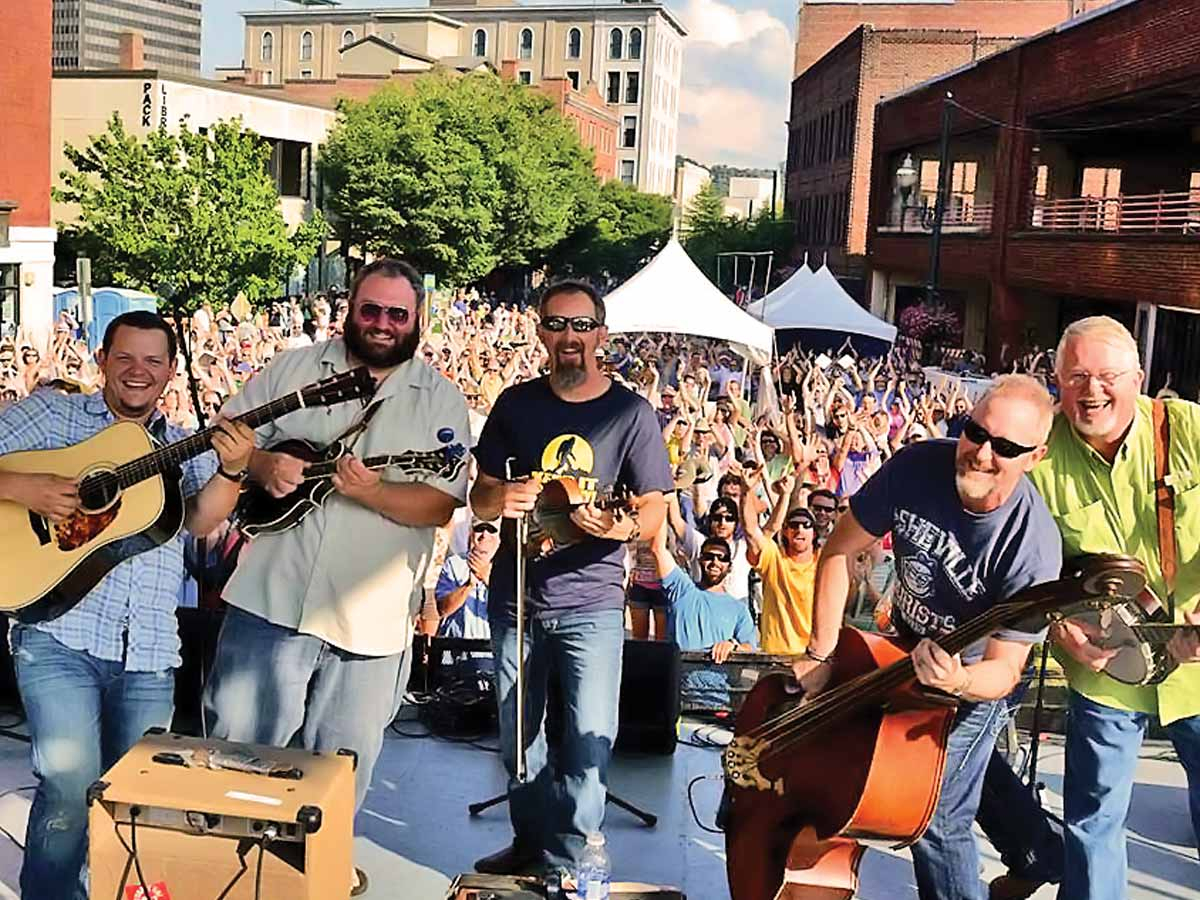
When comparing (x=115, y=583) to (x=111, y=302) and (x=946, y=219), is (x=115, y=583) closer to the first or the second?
(x=111, y=302)

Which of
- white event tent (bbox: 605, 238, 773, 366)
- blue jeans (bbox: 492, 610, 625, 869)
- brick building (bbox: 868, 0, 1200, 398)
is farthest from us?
brick building (bbox: 868, 0, 1200, 398)

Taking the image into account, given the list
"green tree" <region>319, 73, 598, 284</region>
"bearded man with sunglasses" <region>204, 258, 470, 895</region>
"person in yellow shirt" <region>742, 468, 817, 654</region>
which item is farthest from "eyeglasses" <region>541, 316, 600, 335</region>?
"green tree" <region>319, 73, 598, 284</region>

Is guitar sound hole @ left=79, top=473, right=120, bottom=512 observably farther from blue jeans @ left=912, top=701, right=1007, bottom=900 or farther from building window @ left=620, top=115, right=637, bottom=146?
building window @ left=620, top=115, right=637, bottom=146

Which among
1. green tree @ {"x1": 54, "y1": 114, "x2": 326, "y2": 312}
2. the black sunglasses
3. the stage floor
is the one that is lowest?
the stage floor

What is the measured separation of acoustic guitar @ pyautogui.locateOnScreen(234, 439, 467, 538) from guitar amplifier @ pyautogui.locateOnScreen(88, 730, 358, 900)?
79cm

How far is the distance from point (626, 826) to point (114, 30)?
199 m

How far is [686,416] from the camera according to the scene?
10086 mm

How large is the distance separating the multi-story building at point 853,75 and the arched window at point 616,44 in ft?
145

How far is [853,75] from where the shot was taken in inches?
2077

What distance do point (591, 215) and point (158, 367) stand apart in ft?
206

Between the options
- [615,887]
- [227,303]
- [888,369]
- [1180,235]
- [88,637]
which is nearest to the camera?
[88,637]

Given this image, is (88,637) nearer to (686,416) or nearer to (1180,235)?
(686,416)

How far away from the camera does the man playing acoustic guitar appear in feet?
11.6

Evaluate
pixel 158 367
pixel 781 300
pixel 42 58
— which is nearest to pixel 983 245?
pixel 781 300
